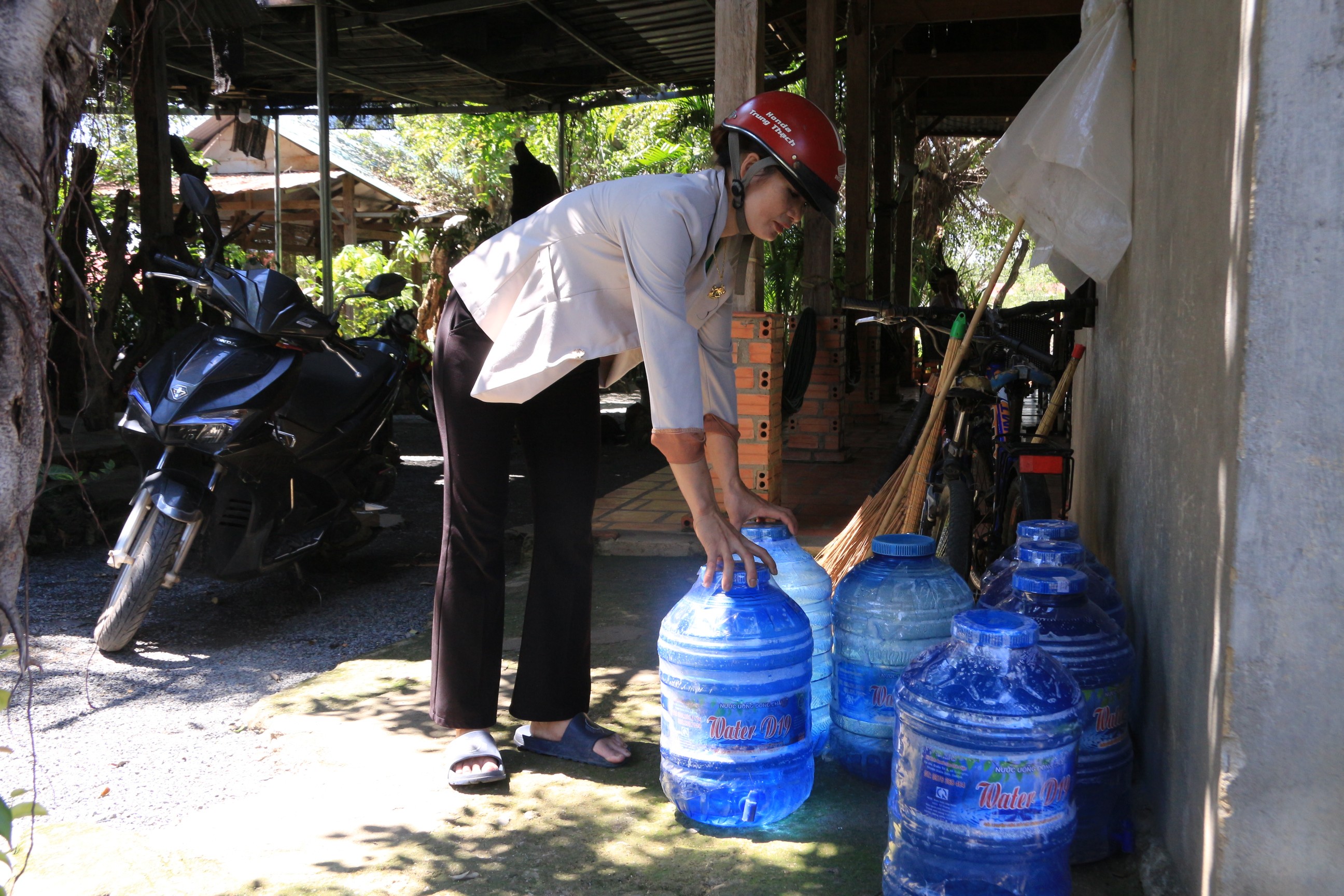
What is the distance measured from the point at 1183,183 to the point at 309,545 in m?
3.51

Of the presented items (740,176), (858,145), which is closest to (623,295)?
(740,176)

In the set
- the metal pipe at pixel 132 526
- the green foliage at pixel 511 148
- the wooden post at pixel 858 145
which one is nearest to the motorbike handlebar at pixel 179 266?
the metal pipe at pixel 132 526

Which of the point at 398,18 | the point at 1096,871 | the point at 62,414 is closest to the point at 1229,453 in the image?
the point at 1096,871

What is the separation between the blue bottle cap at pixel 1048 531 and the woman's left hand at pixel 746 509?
0.60m

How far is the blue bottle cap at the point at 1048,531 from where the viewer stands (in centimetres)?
273

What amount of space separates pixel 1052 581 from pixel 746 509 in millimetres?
786

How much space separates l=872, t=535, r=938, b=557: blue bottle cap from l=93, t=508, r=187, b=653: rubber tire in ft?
8.11

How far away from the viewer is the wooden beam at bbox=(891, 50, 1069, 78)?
10.9m

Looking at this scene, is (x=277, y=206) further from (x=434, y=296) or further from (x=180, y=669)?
(x=180, y=669)

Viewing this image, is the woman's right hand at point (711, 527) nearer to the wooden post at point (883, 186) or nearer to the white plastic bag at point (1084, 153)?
the white plastic bag at point (1084, 153)

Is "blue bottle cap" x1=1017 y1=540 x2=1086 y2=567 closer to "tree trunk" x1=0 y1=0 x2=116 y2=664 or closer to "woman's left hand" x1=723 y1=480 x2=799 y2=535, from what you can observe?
"woman's left hand" x1=723 y1=480 x2=799 y2=535

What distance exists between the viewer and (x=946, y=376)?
4.14 m

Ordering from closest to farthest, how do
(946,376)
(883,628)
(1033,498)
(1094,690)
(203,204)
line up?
(1094,690), (883,628), (1033,498), (203,204), (946,376)

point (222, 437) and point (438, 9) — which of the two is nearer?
point (222, 437)
